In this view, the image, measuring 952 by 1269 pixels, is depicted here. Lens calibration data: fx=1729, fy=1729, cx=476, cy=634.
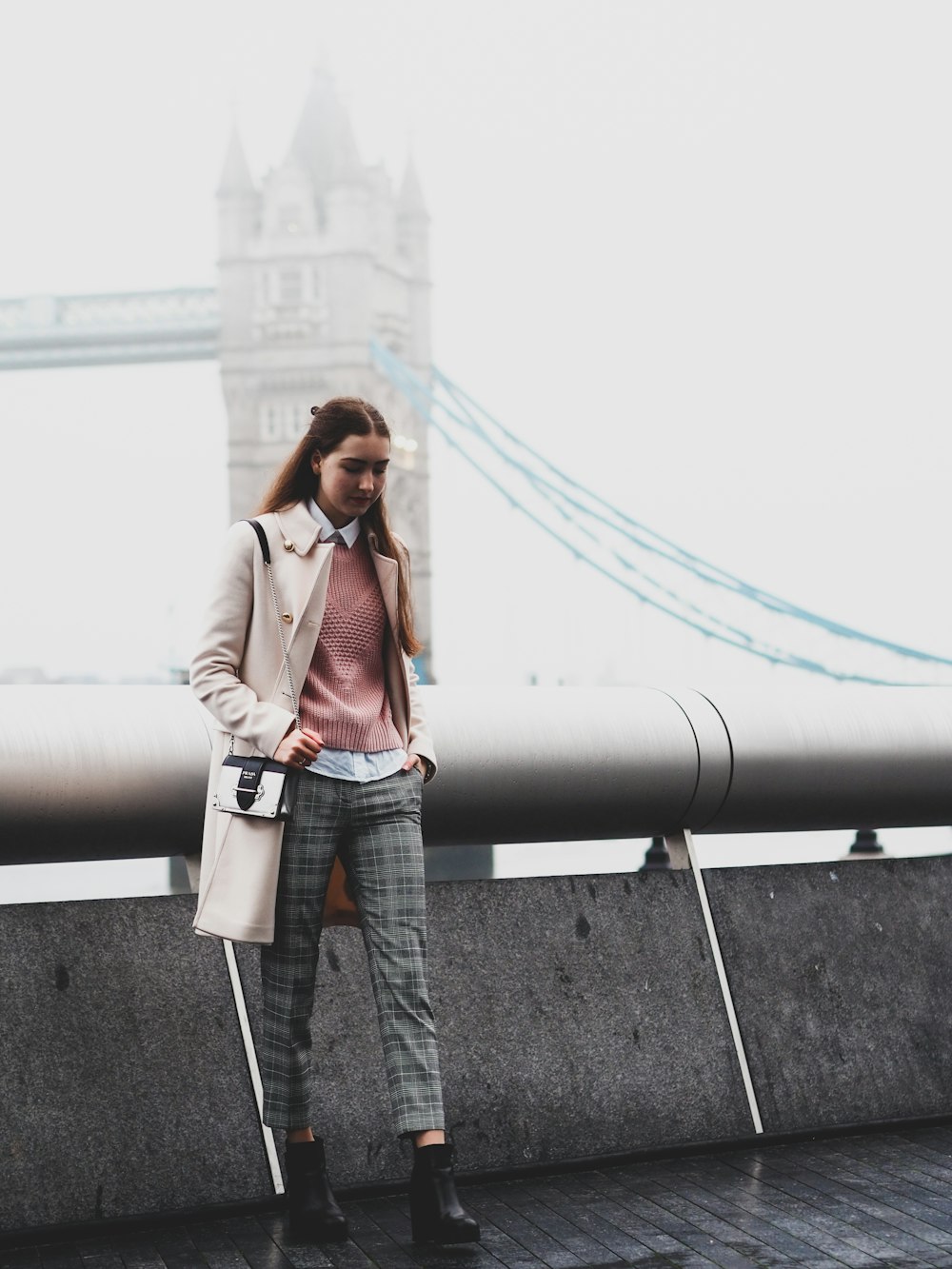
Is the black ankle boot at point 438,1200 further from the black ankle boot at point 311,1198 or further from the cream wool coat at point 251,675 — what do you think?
the cream wool coat at point 251,675

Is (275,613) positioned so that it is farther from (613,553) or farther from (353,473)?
(613,553)

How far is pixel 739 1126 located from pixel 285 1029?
820 mm

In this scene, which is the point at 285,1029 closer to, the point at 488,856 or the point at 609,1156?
the point at 609,1156

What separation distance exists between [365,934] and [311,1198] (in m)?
0.32

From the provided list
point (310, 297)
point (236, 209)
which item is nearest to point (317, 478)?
point (310, 297)

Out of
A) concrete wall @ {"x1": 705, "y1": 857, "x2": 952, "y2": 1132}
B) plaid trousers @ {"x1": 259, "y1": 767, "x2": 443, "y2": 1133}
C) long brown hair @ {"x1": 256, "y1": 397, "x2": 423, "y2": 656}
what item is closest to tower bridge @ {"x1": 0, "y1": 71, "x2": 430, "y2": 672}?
concrete wall @ {"x1": 705, "y1": 857, "x2": 952, "y2": 1132}

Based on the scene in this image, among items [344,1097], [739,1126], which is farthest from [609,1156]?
[344,1097]

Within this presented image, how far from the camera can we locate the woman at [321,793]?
2.03 metres

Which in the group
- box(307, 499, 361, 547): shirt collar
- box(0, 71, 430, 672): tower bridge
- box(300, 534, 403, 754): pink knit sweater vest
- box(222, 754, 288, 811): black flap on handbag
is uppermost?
box(0, 71, 430, 672): tower bridge

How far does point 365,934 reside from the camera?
6.90ft

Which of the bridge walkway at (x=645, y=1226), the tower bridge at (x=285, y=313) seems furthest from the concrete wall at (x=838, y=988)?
the tower bridge at (x=285, y=313)

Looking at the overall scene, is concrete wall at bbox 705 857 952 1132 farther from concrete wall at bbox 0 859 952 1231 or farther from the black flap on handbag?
the black flap on handbag

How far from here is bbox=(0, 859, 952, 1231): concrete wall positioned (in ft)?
7.26

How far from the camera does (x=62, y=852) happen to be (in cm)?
231
